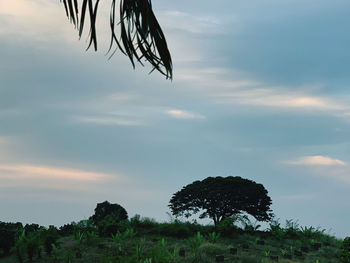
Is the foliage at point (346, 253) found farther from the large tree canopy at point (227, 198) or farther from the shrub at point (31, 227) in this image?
the large tree canopy at point (227, 198)

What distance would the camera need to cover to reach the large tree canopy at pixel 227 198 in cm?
3066

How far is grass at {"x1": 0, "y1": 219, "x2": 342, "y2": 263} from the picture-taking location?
13.8 m

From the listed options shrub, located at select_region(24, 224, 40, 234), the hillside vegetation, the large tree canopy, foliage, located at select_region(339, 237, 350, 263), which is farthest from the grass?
the large tree canopy

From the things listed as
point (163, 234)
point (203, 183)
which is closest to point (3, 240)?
point (163, 234)

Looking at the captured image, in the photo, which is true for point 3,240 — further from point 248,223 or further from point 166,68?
point 166,68

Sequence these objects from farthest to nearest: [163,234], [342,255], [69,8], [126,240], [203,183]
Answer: [203,183] < [163,234] < [126,240] < [342,255] < [69,8]

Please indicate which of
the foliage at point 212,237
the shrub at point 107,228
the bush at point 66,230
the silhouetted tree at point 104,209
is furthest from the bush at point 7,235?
the foliage at point 212,237

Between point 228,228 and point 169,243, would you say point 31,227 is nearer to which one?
point 169,243

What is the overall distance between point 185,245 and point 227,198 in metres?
15.7

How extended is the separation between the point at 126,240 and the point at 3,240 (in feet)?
15.0

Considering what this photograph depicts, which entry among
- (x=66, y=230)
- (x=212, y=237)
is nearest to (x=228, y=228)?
(x=212, y=237)

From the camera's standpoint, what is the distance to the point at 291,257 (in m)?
14.9

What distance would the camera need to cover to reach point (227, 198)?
101 feet

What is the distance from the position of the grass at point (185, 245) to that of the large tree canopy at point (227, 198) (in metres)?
11.7
